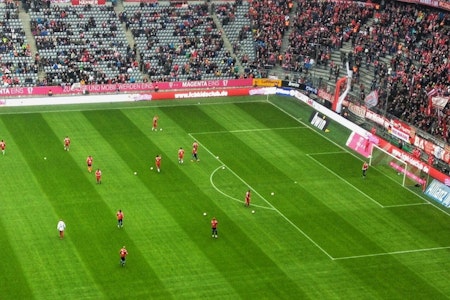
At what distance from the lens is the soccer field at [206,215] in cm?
4534

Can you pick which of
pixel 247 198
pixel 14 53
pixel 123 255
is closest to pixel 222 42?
pixel 14 53

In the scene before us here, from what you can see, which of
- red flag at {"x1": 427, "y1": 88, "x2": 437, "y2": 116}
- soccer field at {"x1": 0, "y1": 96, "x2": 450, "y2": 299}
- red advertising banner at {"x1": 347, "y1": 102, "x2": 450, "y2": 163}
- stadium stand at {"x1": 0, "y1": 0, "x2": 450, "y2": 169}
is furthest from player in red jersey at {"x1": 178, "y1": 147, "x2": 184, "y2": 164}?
red flag at {"x1": 427, "y1": 88, "x2": 437, "y2": 116}

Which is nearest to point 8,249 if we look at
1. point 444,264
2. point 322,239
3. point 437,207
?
point 322,239

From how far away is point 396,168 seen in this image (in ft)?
209

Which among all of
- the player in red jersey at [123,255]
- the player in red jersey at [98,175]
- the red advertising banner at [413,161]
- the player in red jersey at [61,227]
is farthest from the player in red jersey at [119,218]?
the red advertising banner at [413,161]

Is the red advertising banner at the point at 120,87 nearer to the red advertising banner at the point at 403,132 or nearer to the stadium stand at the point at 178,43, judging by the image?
the stadium stand at the point at 178,43

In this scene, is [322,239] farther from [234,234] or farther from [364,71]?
[364,71]

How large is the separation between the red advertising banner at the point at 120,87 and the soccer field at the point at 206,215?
3.58m

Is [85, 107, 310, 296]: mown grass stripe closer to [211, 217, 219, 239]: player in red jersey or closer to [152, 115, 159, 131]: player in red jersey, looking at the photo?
[211, 217, 219, 239]: player in red jersey

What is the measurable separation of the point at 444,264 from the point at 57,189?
24.8m

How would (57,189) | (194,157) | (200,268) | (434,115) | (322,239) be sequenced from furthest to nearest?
1. (434,115)
2. (194,157)
3. (57,189)
4. (322,239)
5. (200,268)

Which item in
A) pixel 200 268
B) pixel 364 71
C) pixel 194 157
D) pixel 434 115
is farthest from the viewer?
pixel 364 71

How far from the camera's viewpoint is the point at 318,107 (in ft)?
257

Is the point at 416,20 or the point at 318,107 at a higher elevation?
the point at 416,20
